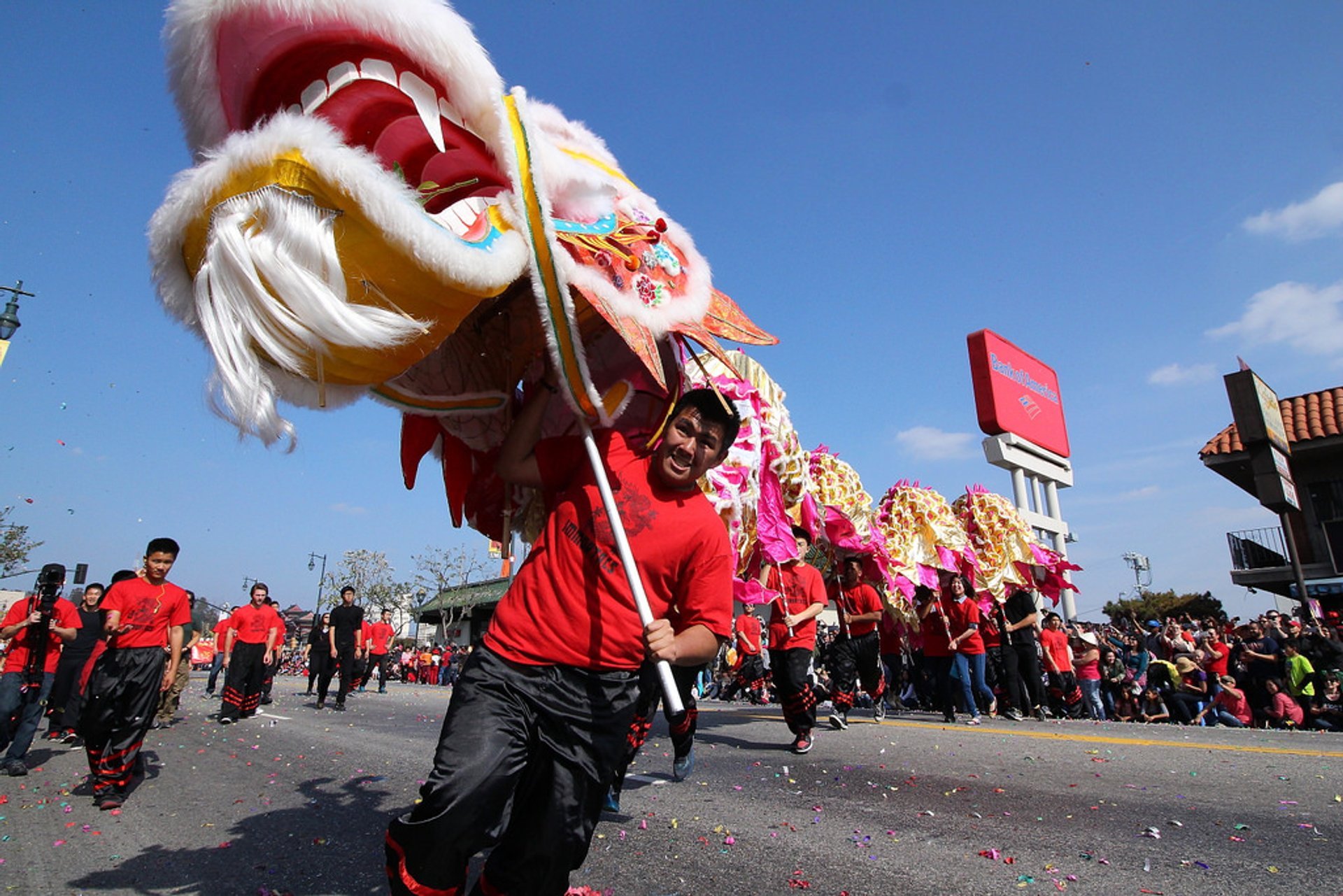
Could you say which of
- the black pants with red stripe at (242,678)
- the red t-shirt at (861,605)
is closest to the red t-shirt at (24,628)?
the black pants with red stripe at (242,678)

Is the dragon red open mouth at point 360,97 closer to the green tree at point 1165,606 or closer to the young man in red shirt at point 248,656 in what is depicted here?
the young man in red shirt at point 248,656

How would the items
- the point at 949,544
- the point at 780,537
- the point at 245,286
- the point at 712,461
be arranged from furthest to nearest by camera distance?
the point at 949,544 < the point at 780,537 < the point at 712,461 < the point at 245,286

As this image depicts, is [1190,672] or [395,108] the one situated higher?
[395,108]

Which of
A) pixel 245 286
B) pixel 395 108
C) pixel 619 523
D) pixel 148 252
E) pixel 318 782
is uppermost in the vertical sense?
pixel 395 108

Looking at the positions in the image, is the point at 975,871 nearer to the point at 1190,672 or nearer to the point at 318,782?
the point at 318,782

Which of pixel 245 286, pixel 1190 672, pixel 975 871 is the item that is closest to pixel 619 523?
pixel 245 286

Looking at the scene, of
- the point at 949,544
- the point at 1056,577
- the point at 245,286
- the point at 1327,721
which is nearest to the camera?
the point at 245,286

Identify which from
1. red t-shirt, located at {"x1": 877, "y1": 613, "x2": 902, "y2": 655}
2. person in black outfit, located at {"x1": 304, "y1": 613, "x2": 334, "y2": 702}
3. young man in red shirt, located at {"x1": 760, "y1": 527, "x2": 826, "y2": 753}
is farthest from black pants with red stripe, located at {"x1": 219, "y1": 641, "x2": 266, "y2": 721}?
red t-shirt, located at {"x1": 877, "y1": 613, "x2": 902, "y2": 655}

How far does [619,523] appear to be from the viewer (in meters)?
2.18

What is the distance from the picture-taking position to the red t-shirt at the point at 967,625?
28.3 feet

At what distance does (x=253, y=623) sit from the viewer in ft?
33.1

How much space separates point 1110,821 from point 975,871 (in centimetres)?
114

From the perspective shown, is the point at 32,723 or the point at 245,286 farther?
the point at 32,723

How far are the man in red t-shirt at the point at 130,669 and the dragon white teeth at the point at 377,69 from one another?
4.66m
